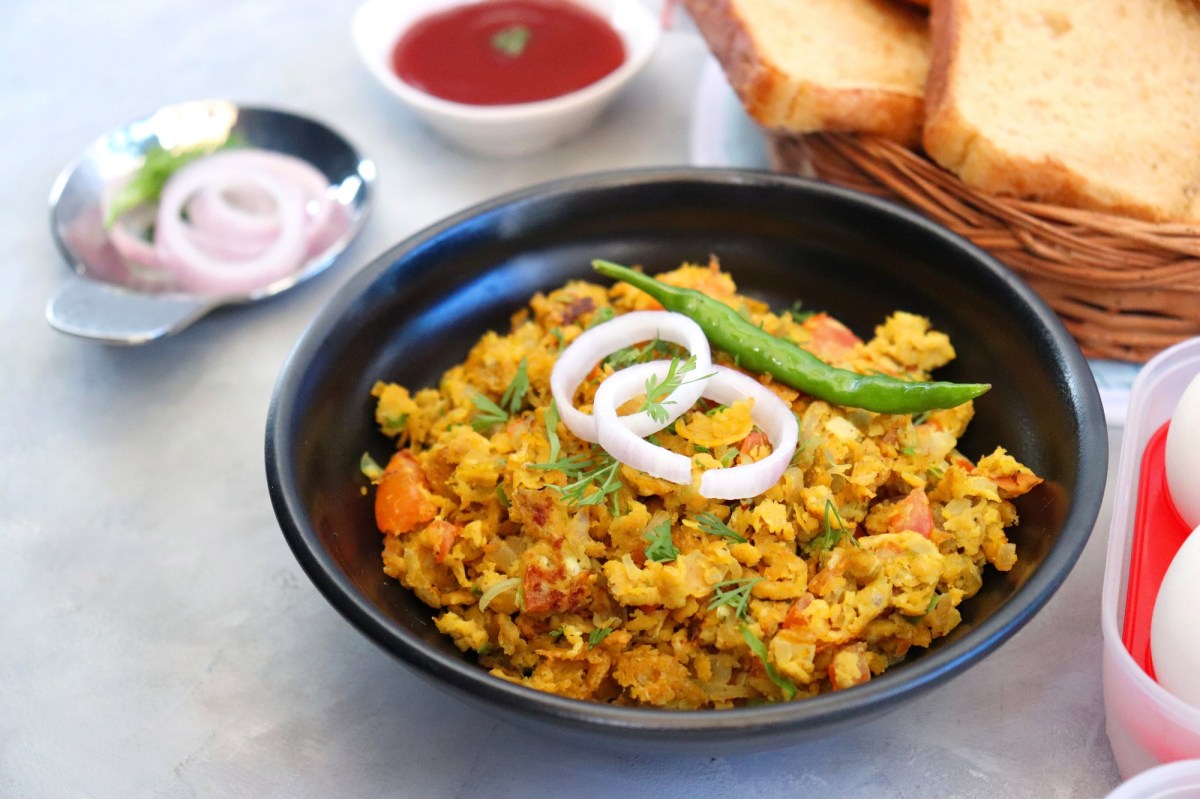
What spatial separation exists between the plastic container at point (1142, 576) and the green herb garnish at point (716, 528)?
0.57 m

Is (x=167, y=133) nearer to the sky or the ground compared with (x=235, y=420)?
nearer to the sky

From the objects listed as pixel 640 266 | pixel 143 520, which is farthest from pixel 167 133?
pixel 640 266

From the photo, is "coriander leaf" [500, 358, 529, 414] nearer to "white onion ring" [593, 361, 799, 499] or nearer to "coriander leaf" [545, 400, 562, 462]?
"coriander leaf" [545, 400, 562, 462]

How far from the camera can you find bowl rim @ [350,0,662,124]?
2.90 meters

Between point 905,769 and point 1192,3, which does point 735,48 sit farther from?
point 905,769

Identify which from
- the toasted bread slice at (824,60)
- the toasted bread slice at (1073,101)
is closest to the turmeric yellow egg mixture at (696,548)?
the toasted bread slice at (1073,101)

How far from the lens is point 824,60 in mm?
2504

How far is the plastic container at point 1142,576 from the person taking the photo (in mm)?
1547

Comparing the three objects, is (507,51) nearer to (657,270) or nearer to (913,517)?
(657,270)

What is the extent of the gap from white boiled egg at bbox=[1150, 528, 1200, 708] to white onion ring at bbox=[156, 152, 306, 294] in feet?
6.87

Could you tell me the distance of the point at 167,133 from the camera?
3.03 metres

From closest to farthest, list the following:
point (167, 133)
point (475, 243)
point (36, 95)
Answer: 1. point (475, 243)
2. point (167, 133)
3. point (36, 95)

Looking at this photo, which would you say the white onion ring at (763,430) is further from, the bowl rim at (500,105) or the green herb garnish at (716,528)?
the bowl rim at (500,105)

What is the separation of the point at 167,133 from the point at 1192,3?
267cm
